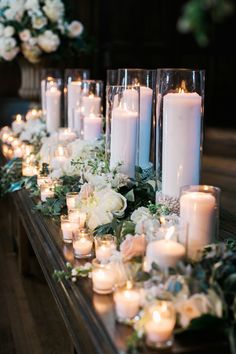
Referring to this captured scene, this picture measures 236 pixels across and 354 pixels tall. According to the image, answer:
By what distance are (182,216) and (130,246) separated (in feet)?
0.52

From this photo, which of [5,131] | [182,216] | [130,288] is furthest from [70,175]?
[5,131]

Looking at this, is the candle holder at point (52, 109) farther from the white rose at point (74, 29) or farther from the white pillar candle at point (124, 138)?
the white pillar candle at point (124, 138)

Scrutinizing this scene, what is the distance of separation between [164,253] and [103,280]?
0.50 feet

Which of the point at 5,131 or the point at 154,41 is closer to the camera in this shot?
the point at 5,131

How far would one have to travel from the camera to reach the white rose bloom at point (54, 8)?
3947mm

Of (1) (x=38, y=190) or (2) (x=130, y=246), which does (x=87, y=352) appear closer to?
(2) (x=130, y=246)

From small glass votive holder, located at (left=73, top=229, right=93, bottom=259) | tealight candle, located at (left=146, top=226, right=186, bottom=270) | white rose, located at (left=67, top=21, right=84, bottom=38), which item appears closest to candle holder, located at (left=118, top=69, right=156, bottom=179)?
small glass votive holder, located at (left=73, top=229, right=93, bottom=259)

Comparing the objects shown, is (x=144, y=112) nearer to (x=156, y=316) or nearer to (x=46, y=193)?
(x=46, y=193)

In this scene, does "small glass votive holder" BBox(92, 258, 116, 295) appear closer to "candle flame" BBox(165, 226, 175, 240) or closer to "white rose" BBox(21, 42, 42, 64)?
"candle flame" BBox(165, 226, 175, 240)

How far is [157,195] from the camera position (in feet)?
5.83

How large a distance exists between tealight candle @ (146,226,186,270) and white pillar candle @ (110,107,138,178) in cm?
71

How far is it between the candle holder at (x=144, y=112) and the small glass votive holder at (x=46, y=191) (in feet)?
1.08

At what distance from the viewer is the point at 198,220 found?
1.37m

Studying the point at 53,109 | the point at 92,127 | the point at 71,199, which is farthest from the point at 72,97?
the point at 71,199
